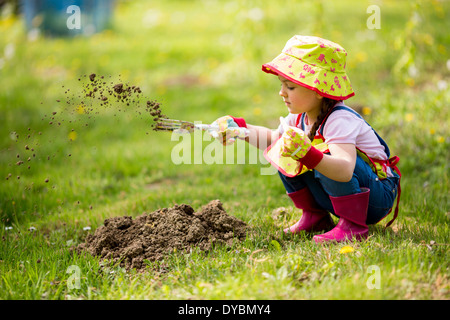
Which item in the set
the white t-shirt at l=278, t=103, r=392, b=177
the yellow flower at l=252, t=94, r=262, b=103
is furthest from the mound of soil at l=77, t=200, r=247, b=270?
the yellow flower at l=252, t=94, r=262, b=103

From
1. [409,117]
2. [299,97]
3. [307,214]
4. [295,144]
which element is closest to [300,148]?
[295,144]

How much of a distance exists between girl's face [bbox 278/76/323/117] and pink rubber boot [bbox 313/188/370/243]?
1.62 ft

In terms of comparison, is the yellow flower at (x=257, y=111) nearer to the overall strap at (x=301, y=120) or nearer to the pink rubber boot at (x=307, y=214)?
the overall strap at (x=301, y=120)

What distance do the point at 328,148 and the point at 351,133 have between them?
5.3 inches

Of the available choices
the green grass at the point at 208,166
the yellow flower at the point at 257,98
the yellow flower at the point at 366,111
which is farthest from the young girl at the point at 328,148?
the yellow flower at the point at 257,98

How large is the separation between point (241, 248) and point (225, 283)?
0.44m

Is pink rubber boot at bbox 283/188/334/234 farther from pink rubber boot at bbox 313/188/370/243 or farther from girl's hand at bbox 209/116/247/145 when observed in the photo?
girl's hand at bbox 209/116/247/145

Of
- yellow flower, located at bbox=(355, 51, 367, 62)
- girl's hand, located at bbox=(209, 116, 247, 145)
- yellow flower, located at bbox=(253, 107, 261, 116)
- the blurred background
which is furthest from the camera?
yellow flower, located at bbox=(355, 51, 367, 62)

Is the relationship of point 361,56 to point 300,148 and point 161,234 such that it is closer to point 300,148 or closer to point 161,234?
point 300,148

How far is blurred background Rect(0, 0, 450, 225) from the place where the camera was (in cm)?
366

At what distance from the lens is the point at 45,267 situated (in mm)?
2414

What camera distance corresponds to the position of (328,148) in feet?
7.77
